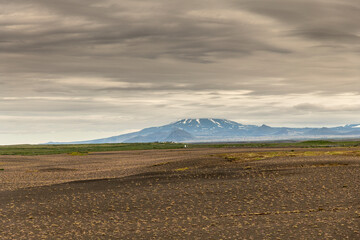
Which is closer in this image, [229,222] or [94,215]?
[229,222]

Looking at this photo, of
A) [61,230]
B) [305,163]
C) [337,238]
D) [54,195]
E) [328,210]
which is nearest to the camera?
[337,238]

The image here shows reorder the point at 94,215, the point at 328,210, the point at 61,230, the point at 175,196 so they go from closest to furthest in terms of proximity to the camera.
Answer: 1. the point at 61,230
2. the point at 328,210
3. the point at 94,215
4. the point at 175,196

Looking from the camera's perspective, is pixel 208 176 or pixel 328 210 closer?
pixel 328 210

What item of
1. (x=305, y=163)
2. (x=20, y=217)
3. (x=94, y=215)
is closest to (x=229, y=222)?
(x=94, y=215)

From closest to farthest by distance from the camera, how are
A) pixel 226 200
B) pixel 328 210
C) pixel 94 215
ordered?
pixel 328 210, pixel 94 215, pixel 226 200


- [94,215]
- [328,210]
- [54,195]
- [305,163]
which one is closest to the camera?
[328,210]

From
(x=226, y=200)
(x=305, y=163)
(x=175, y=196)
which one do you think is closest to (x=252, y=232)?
(x=226, y=200)

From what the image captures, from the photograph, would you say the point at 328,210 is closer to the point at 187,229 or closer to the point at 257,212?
the point at 257,212

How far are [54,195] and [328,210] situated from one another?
18.2m

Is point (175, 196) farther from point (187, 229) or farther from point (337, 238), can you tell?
point (337, 238)

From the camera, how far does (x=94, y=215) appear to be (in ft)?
75.9

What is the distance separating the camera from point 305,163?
42531mm

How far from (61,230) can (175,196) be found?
365 inches

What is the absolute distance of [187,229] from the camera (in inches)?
758
